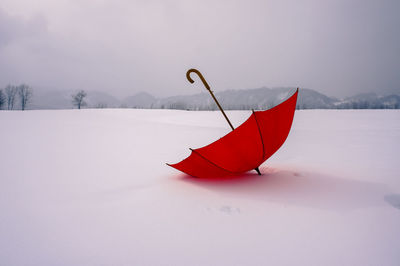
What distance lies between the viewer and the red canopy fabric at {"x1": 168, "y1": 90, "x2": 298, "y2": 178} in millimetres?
2317

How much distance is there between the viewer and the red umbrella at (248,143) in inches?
91.3

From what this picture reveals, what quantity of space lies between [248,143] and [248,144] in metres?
0.01

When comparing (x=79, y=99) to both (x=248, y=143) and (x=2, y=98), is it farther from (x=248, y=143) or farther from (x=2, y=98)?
(x=248, y=143)

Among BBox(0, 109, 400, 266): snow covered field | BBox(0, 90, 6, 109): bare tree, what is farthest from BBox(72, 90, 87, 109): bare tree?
BBox(0, 109, 400, 266): snow covered field

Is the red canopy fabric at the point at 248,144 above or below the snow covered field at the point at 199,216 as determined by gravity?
above

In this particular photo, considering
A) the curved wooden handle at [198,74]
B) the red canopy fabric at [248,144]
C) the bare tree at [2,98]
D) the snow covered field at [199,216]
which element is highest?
the bare tree at [2,98]

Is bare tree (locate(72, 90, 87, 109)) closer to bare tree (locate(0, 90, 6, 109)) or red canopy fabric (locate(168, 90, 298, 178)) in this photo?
bare tree (locate(0, 90, 6, 109))

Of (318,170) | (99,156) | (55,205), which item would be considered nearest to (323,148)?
(318,170)

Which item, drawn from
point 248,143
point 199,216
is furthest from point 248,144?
point 199,216

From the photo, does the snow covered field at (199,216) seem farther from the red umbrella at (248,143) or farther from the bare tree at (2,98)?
the bare tree at (2,98)

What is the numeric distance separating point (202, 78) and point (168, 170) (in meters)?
1.39

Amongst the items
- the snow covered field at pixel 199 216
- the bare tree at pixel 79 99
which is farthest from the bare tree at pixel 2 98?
the snow covered field at pixel 199 216

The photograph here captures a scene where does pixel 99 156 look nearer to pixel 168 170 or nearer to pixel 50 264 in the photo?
pixel 168 170

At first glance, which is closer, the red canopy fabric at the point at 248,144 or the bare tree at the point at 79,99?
the red canopy fabric at the point at 248,144
